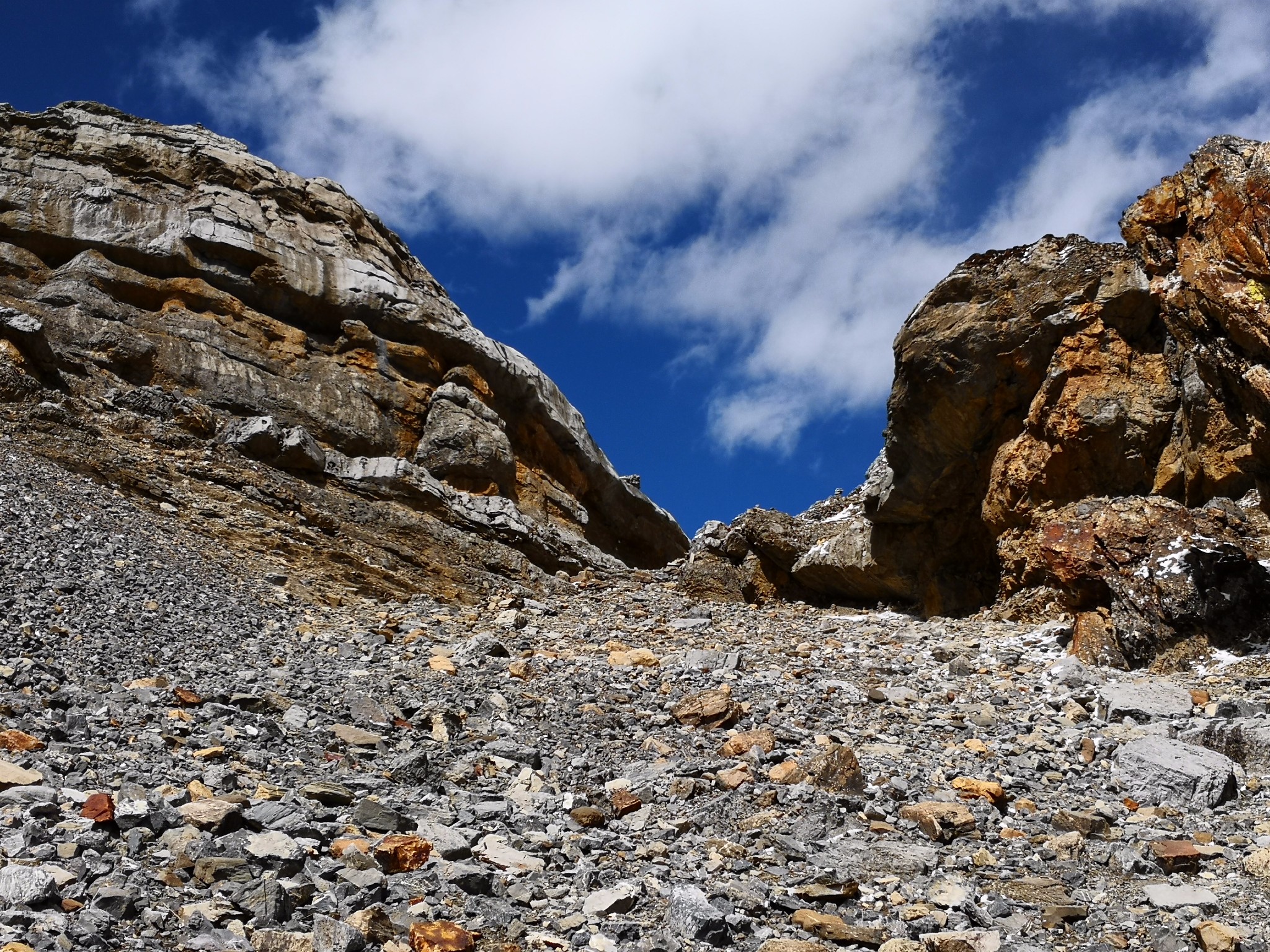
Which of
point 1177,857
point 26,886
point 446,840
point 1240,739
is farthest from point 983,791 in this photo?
point 26,886

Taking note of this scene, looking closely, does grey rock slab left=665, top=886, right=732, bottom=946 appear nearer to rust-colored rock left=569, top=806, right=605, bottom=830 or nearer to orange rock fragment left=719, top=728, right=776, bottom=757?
rust-colored rock left=569, top=806, right=605, bottom=830

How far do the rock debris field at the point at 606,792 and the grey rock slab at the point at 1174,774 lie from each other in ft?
0.08

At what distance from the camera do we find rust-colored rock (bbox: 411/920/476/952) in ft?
18.3

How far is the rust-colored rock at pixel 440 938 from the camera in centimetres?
559

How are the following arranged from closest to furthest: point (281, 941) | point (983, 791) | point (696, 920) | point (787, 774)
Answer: point (281, 941) < point (696, 920) < point (983, 791) < point (787, 774)

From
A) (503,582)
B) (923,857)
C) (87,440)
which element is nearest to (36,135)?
(87,440)

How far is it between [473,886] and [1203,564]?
971 cm

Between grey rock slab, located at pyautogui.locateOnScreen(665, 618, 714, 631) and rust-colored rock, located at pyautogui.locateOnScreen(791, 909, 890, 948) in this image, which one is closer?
rust-colored rock, located at pyautogui.locateOnScreen(791, 909, 890, 948)

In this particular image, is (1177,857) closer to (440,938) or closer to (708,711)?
(708,711)

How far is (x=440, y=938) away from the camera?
5637mm

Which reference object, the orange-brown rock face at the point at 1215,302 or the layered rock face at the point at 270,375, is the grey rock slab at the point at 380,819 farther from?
the layered rock face at the point at 270,375

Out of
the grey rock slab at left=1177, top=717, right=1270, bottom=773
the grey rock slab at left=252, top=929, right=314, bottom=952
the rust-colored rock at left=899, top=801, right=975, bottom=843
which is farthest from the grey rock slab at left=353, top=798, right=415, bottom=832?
the grey rock slab at left=1177, top=717, right=1270, bottom=773

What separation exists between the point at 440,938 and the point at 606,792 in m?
2.98

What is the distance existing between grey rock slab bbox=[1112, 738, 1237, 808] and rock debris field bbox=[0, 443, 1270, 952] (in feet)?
0.08
